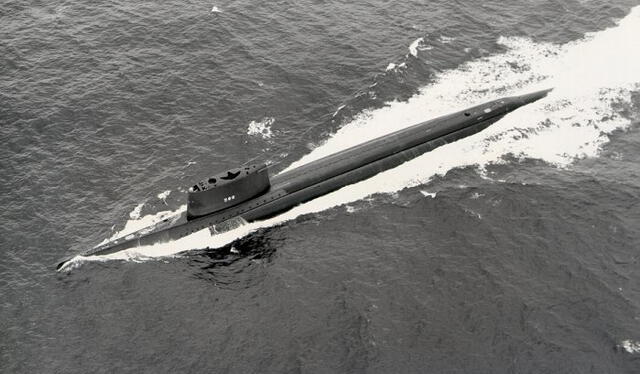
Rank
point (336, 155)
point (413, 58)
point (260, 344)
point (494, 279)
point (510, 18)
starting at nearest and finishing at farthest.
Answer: point (260, 344), point (494, 279), point (336, 155), point (413, 58), point (510, 18)

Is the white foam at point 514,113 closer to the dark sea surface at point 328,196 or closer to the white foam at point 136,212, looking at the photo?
the dark sea surface at point 328,196

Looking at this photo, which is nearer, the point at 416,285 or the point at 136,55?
the point at 416,285

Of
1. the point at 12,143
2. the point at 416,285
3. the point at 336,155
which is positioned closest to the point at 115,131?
the point at 12,143

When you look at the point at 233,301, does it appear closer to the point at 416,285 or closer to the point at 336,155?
the point at 416,285

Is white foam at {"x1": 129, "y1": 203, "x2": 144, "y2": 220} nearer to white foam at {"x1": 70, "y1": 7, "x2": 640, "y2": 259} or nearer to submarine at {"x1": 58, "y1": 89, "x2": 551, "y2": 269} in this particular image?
submarine at {"x1": 58, "y1": 89, "x2": 551, "y2": 269}

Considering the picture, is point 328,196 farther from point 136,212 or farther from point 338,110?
point 136,212

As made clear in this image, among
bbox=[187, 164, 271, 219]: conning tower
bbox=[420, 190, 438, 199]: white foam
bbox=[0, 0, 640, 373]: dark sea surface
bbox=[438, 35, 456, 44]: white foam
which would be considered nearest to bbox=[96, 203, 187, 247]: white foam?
bbox=[0, 0, 640, 373]: dark sea surface

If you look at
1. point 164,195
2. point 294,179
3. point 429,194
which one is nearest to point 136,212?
point 164,195
